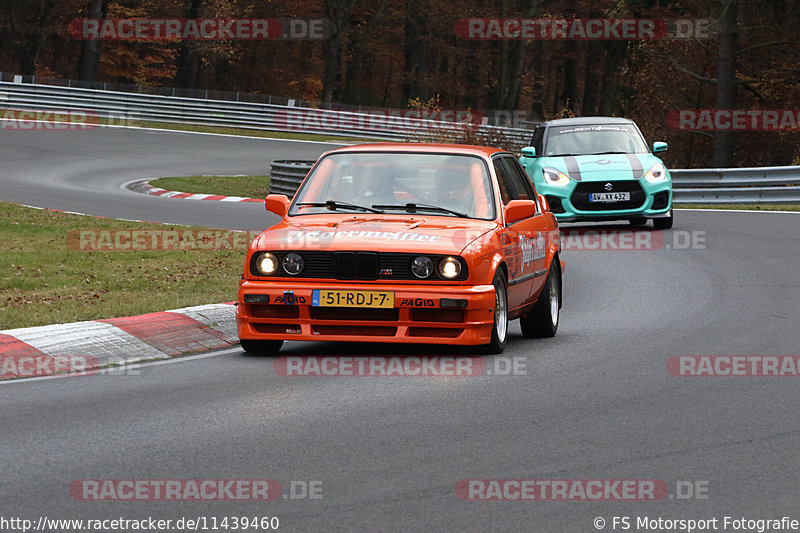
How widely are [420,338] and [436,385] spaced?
769mm

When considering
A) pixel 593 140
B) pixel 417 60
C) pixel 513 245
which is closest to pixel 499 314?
pixel 513 245

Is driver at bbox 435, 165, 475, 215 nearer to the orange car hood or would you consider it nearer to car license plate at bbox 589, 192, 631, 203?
the orange car hood

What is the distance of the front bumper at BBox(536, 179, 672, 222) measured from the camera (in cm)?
1894

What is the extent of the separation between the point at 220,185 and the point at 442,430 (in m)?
24.4

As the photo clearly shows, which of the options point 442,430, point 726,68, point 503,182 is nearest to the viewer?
point 442,430

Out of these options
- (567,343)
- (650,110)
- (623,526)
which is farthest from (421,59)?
(623,526)

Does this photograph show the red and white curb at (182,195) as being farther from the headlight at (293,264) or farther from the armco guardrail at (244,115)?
the headlight at (293,264)

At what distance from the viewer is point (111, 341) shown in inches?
365

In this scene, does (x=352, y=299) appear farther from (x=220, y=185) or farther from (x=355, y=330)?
(x=220, y=185)

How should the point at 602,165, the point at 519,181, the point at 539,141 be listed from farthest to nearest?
the point at 539,141 < the point at 602,165 < the point at 519,181

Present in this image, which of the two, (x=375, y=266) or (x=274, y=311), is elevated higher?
(x=375, y=266)

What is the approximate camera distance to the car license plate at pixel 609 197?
18.9 metres

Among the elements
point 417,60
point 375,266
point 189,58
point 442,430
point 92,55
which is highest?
point 417,60

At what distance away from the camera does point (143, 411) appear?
7.26m
